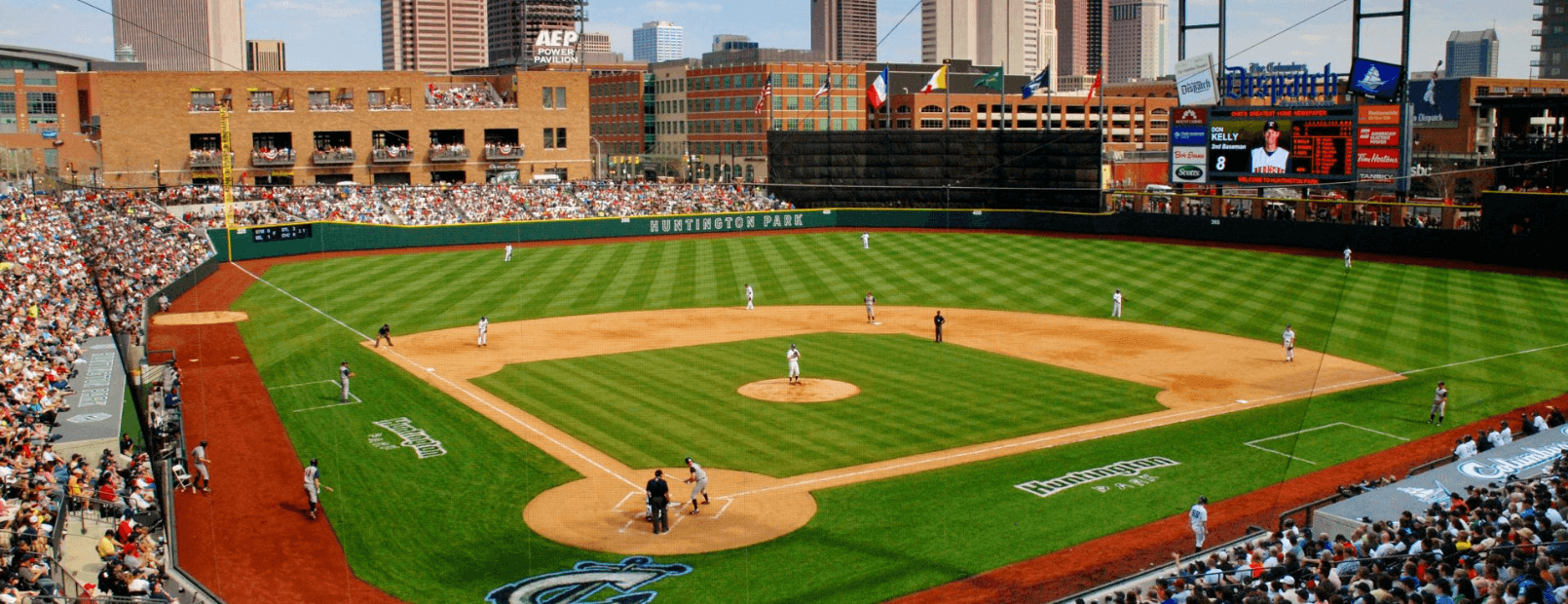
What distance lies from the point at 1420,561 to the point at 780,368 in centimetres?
2222

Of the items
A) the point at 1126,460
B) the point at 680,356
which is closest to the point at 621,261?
the point at 680,356

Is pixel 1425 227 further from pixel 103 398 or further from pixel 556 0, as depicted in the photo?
pixel 556 0

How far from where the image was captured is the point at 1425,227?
48.8m

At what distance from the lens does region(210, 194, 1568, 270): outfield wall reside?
45.8 metres

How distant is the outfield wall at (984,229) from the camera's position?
45.8 meters

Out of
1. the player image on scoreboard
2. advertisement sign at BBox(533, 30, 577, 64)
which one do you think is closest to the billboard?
the player image on scoreboard

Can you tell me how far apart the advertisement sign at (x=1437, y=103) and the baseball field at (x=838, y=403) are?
2693 inches

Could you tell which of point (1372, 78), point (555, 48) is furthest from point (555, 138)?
point (1372, 78)

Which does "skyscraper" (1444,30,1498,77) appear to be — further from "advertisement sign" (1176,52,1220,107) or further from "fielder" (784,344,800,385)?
"fielder" (784,344,800,385)

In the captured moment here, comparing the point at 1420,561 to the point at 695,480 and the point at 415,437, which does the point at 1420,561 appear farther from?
the point at 415,437

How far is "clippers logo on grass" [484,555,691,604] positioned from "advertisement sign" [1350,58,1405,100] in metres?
38.4

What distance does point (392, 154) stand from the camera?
2990 inches

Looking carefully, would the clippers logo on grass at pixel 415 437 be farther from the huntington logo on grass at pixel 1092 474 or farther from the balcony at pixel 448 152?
the balcony at pixel 448 152

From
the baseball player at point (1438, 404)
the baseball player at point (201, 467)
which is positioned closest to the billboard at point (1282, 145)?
the baseball player at point (1438, 404)
